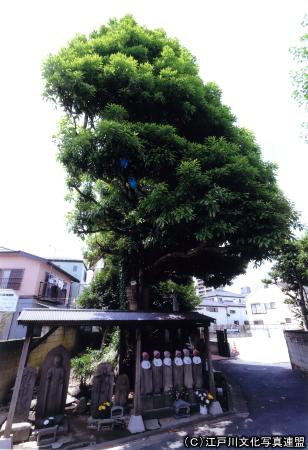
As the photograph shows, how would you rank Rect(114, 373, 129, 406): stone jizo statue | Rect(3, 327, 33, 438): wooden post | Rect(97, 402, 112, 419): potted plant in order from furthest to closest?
A: 1. Rect(114, 373, 129, 406): stone jizo statue
2. Rect(97, 402, 112, 419): potted plant
3. Rect(3, 327, 33, 438): wooden post

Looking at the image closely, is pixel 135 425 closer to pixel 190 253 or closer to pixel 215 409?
pixel 215 409

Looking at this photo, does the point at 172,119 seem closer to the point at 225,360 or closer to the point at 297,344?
the point at 297,344

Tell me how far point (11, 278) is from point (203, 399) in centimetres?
1909

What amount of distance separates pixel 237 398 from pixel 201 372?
2204mm

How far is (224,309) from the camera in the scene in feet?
165

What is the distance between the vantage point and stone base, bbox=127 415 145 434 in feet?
22.9

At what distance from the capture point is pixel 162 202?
26.4 feet

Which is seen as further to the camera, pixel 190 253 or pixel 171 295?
pixel 171 295

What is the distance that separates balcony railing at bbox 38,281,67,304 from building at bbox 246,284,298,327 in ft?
105

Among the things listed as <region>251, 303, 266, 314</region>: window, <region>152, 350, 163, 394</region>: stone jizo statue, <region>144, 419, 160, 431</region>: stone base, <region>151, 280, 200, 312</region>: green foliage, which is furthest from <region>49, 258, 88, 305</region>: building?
<region>251, 303, 266, 314</region>: window

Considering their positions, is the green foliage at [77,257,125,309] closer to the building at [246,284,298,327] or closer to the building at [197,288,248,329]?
the building at [246,284,298,327]

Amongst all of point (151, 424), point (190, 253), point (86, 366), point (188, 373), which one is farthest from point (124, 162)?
point (86, 366)

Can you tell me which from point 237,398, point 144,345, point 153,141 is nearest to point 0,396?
point 144,345

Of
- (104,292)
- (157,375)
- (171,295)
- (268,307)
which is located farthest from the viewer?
(268,307)
